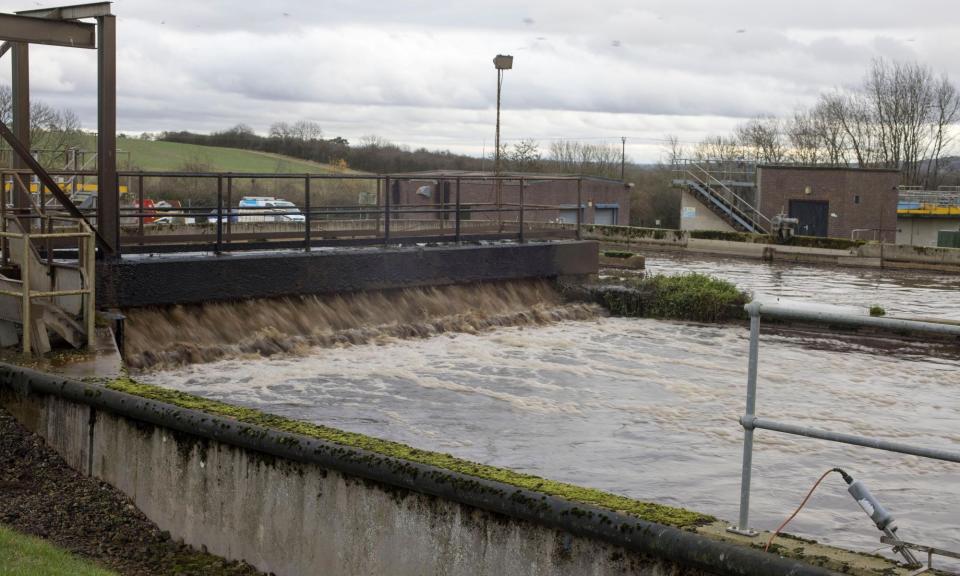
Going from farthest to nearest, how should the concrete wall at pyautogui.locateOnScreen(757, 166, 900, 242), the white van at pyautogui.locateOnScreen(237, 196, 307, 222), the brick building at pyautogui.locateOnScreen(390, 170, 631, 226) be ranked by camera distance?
the brick building at pyautogui.locateOnScreen(390, 170, 631, 226) → the concrete wall at pyautogui.locateOnScreen(757, 166, 900, 242) → the white van at pyautogui.locateOnScreen(237, 196, 307, 222)

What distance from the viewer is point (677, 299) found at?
22344 mm

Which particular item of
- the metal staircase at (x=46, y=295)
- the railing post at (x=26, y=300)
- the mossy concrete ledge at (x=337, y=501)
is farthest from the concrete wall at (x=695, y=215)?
the mossy concrete ledge at (x=337, y=501)

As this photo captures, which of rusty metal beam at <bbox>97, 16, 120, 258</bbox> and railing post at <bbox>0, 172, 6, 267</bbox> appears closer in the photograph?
railing post at <bbox>0, 172, 6, 267</bbox>

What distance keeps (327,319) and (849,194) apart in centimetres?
4003

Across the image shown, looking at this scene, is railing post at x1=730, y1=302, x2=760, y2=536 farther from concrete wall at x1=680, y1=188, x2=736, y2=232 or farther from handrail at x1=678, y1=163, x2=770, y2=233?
concrete wall at x1=680, y1=188, x2=736, y2=232

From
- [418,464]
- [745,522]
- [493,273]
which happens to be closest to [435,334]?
[493,273]

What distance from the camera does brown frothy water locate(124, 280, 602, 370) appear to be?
15.1 m

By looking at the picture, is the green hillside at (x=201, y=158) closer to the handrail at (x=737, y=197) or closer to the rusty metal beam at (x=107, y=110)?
the handrail at (x=737, y=197)

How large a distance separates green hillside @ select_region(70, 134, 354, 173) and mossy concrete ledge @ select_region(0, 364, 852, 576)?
162 ft

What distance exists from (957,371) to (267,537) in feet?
43.4

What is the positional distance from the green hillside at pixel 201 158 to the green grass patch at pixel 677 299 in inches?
1433

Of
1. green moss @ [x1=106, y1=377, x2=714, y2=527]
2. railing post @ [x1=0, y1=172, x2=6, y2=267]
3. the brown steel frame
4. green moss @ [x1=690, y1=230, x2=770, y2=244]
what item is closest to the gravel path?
green moss @ [x1=106, y1=377, x2=714, y2=527]

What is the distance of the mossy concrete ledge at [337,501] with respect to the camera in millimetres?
5898

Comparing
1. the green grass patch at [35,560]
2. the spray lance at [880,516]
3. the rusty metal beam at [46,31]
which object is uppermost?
the rusty metal beam at [46,31]
